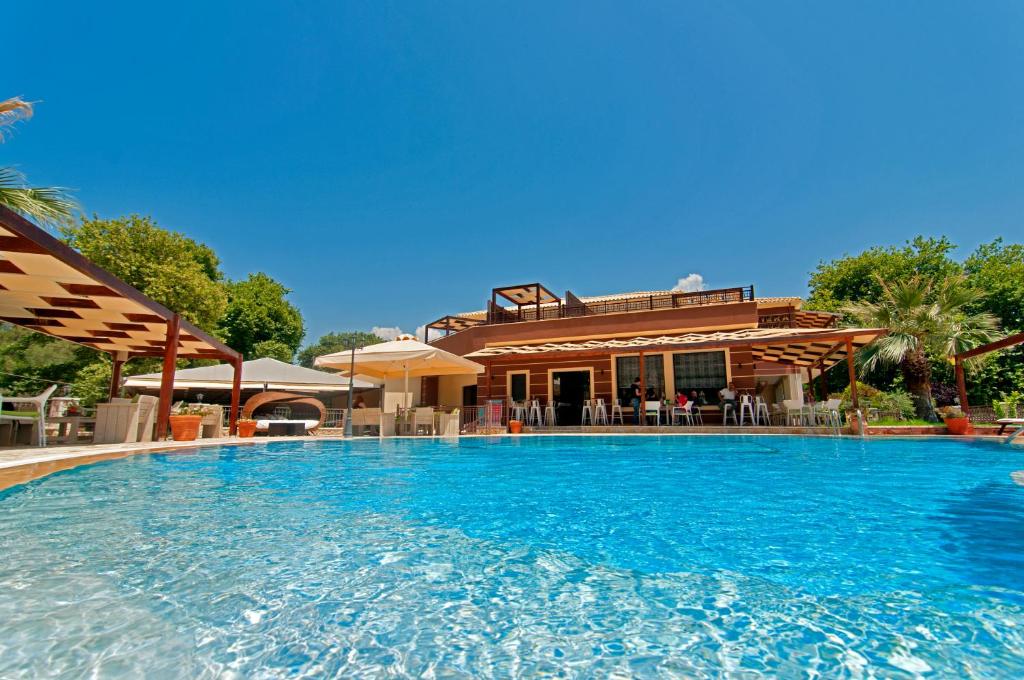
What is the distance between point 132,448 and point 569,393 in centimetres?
1323

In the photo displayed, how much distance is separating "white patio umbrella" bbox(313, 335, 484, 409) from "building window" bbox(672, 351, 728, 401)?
667 centimetres

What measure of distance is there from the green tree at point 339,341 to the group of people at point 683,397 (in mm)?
53204

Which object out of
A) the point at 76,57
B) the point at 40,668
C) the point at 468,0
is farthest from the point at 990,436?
the point at 76,57

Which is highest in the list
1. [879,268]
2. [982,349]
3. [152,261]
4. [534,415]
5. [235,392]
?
[879,268]

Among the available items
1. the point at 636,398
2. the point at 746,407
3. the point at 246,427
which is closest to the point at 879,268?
the point at 746,407

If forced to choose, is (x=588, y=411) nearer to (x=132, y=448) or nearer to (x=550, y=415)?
(x=550, y=415)

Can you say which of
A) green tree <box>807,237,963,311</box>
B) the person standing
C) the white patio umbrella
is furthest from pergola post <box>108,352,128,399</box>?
green tree <box>807,237,963,311</box>

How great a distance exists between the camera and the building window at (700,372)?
1572 centimetres

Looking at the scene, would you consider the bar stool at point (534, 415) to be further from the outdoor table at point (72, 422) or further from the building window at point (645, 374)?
the outdoor table at point (72, 422)

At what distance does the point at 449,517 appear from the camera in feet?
12.7

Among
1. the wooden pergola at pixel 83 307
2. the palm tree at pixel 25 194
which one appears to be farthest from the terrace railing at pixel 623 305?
the palm tree at pixel 25 194

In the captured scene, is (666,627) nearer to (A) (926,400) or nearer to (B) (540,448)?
(B) (540,448)

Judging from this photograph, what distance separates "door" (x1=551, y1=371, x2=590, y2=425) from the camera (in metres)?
17.9

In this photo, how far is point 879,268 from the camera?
79.3ft
